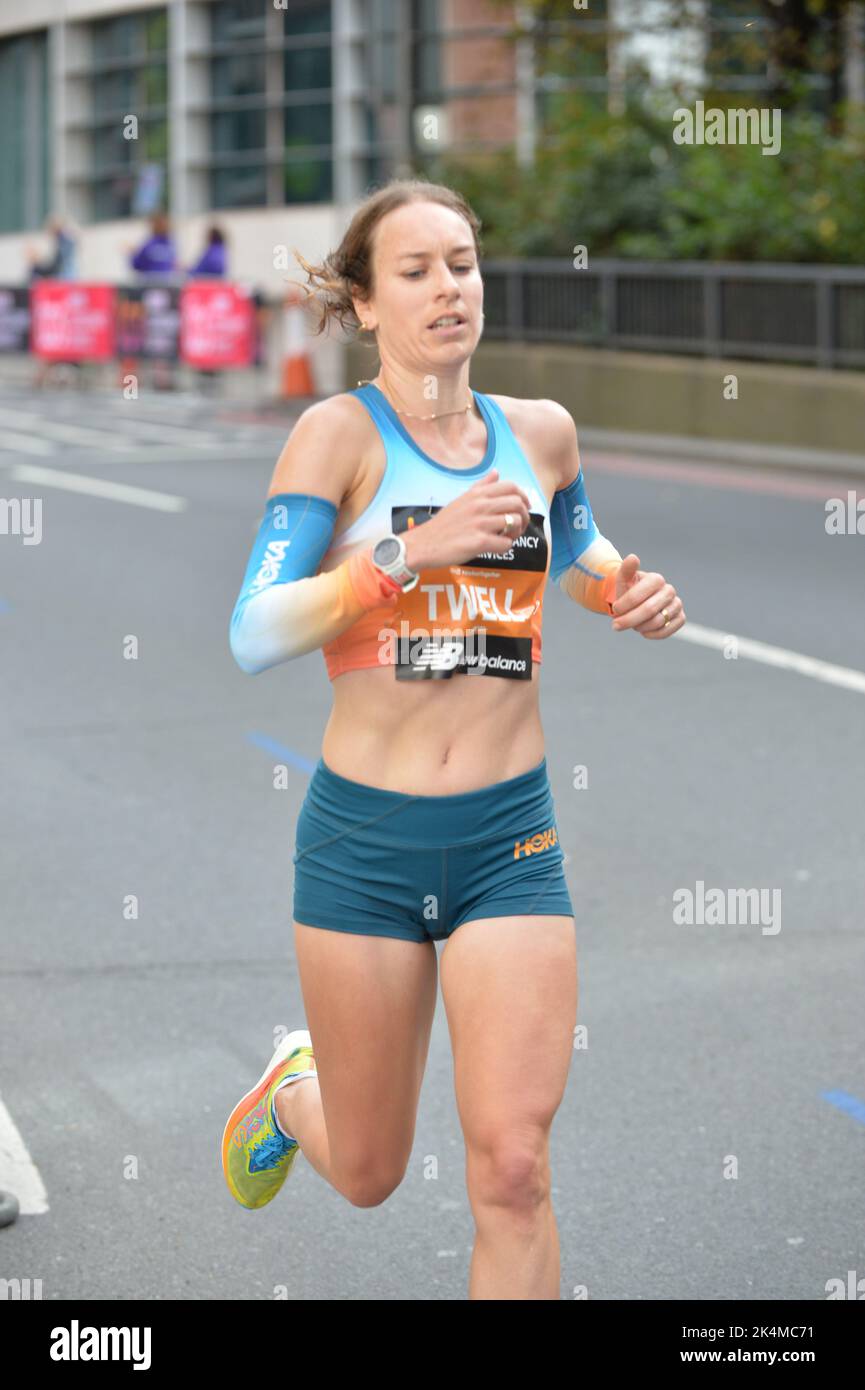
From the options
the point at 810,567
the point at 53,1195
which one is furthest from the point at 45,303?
the point at 53,1195

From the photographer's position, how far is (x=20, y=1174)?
16.8 feet

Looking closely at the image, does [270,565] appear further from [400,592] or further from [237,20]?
[237,20]

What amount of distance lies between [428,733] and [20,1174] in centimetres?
183

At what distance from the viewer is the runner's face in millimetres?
3932

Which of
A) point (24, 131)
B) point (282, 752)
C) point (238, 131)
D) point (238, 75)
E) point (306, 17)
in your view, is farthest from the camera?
point (24, 131)

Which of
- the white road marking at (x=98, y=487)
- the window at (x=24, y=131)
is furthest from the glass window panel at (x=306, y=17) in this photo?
the white road marking at (x=98, y=487)

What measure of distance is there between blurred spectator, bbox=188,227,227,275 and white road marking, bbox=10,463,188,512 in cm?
1000

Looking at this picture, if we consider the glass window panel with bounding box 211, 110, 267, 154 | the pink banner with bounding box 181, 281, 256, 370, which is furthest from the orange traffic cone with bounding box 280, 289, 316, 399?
the glass window panel with bounding box 211, 110, 267, 154

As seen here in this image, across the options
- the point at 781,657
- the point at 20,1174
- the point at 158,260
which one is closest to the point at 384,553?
the point at 20,1174

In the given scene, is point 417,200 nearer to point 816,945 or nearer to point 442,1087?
point 442,1087

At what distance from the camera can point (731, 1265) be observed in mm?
4641

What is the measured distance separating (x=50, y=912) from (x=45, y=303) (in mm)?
25804

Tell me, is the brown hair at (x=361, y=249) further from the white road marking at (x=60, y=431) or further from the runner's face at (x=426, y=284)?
the white road marking at (x=60, y=431)

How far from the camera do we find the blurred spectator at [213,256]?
30.1 metres
